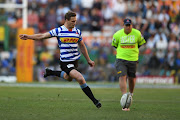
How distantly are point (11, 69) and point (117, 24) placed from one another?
7.01m

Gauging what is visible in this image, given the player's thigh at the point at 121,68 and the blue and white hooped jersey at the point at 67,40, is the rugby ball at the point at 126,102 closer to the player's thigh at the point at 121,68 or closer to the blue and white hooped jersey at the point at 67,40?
the player's thigh at the point at 121,68

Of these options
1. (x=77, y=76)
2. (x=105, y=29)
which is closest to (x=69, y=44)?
(x=77, y=76)

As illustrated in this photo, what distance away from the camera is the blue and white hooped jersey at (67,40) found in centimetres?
909

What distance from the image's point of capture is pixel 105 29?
25.4 meters

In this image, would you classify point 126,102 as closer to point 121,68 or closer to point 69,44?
point 121,68

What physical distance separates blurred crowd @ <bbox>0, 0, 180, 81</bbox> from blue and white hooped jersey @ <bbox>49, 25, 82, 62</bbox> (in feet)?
43.2

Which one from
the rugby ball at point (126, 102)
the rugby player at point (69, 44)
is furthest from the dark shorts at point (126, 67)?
the rugby player at point (69, 44)

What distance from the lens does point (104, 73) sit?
23.0 m

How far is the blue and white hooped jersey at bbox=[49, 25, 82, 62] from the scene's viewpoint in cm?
909

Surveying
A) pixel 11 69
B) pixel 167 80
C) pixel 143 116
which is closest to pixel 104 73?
pixel 167 80

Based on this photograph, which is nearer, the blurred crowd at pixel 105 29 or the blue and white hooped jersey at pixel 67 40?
the blue and white hooped jersey at pixel 67 40

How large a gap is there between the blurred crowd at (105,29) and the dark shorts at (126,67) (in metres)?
12.2

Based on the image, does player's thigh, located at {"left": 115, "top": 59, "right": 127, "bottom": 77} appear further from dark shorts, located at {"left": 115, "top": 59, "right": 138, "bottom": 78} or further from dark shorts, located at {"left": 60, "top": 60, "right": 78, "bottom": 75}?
dark shorts, located at {"left": 60, "top": 60, "right": 78, "bottom": 75}

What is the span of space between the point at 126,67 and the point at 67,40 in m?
1.83
